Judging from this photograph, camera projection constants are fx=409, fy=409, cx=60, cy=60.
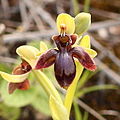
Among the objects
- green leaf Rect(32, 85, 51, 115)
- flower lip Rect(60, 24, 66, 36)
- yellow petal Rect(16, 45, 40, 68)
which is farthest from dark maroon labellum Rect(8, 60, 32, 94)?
green leaf Rect(32, 85, 51, 115)

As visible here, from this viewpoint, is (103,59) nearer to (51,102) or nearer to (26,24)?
(26,24)

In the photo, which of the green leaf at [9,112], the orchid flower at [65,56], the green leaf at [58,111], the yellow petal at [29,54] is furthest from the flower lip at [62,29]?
the green leaf at [9,112]

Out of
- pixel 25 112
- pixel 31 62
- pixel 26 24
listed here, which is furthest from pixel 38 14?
pixel 31 62

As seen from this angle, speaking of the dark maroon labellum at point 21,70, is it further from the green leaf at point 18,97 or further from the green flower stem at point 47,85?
the green leaf at point 18,97

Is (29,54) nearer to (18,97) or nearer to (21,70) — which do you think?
(21,70)

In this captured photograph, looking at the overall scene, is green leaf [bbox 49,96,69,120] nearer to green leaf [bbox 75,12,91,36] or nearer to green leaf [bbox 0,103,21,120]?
green leaf [bbox 75,12,91,36]
